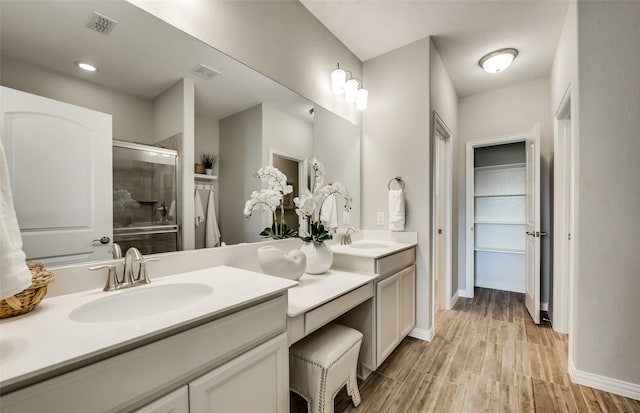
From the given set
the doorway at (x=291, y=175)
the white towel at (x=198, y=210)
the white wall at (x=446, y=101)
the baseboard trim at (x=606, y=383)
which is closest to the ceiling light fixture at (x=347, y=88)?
the white wall at (x=446, y=101)

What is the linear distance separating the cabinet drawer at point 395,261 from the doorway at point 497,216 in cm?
165

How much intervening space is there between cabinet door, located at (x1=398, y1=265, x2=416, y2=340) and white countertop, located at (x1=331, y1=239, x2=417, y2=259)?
20 centimetres

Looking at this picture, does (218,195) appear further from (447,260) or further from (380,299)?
(447,260)

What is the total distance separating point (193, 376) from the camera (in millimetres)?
796

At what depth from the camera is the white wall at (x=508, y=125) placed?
299cm

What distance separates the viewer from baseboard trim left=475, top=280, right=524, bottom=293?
3.68 metres

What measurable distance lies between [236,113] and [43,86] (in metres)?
0.78

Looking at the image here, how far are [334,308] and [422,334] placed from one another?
1.42 m

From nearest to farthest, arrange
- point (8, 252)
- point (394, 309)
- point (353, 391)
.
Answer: point (8, 252) < point (353, 391) < point (394, 309)

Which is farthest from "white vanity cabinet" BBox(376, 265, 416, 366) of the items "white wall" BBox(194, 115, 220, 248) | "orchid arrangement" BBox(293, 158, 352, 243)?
"white wall" BBox(194, 115, 220, 248)

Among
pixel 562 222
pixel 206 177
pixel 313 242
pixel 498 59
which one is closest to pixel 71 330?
pixel 206 177

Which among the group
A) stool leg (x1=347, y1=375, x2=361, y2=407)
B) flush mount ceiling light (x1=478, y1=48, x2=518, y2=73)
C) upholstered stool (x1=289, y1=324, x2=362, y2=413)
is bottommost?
stool leg (x1=347, y1=375, x2=361, y2=407)

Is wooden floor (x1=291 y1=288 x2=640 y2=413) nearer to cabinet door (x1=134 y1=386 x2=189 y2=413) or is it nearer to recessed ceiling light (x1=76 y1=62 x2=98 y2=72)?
cabinet door (x1=134 y1=386 x2=189 y2=413)

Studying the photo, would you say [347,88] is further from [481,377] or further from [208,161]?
[481,377]
